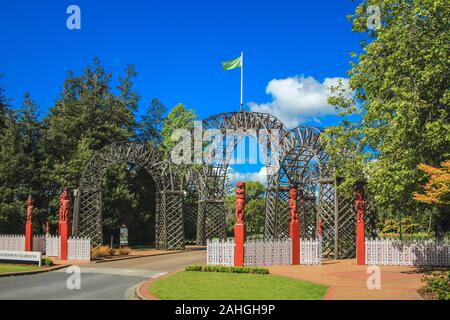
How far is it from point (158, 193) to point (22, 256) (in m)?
14.3

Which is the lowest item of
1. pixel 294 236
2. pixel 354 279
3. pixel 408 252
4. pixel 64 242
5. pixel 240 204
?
pixel 354 279

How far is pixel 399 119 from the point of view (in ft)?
59.0

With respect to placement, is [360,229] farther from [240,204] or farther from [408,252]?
[240,204]

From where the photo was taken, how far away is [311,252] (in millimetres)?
23516

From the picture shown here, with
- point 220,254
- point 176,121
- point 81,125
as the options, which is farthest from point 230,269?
point 176,121

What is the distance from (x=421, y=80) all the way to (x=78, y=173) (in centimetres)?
2790

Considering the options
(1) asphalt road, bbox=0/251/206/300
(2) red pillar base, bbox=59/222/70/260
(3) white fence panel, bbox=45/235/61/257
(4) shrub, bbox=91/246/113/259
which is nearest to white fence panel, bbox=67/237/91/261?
(2) red pillar base, bbox=59/222/70/260

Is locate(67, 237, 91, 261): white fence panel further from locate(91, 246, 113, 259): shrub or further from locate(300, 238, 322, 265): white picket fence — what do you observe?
locate(300, 238, 322, 265): white picket fence

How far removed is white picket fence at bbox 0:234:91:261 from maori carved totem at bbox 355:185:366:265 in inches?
551

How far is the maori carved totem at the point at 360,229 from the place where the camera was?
75.9 ft

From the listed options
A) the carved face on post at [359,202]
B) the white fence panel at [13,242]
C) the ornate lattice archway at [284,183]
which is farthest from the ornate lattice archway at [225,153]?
the white fence panel at [13,242]
